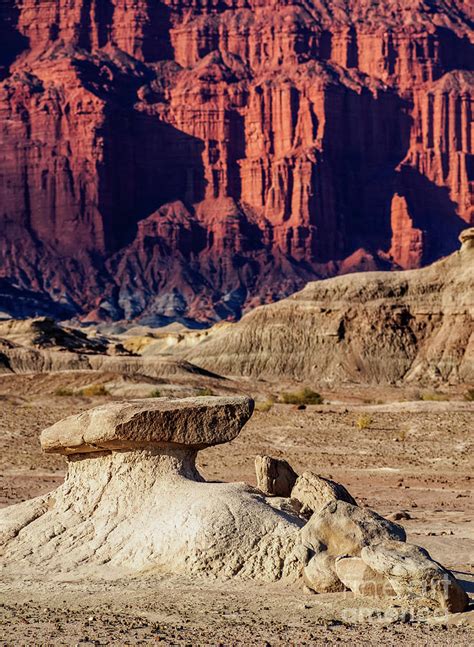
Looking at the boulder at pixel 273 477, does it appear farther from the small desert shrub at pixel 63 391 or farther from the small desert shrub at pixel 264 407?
the small desert shrub at pixel 63 391

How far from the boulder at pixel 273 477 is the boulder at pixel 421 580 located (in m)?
4.54

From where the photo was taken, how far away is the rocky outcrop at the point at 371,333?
79.3m

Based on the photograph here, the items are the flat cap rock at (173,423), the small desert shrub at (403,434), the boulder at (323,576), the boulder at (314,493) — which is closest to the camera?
the boulder at (323,576)

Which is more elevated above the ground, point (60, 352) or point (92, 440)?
point (92, 440)

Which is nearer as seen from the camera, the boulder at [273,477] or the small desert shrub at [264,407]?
the boulder at [273,477]

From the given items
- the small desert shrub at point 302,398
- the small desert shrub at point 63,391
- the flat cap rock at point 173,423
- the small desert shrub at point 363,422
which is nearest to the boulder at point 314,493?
the flat cap rock at point 173,423

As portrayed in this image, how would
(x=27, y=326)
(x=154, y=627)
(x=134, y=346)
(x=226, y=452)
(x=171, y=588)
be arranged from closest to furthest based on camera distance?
(x=154, y=627) → (x=171, y=588) → (x=226, y=452) → (x=27, y=326) → (x=134, y=346)

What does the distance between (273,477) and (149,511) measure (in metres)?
2.39

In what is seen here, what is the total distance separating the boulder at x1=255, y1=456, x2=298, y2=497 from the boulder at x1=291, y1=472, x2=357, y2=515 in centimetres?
84

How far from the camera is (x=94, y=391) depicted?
58625 millimetres

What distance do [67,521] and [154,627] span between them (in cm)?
398

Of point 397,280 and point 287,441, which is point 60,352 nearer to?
point 397,280

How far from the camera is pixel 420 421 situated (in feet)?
133

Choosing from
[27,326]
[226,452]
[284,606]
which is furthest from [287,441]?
[27,326]
